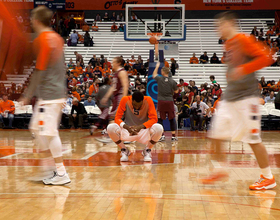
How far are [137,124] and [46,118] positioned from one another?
6.92 ft

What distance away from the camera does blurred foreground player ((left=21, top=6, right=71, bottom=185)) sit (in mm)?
4172

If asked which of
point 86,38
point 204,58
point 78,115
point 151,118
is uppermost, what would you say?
point 86,38

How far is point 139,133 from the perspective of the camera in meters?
5.89

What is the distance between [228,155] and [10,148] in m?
4.62

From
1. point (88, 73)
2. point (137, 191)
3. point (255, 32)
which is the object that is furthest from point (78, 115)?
point (255, 32)

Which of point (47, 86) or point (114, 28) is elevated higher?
point (114, 28)

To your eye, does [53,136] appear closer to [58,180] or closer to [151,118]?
[58,180]

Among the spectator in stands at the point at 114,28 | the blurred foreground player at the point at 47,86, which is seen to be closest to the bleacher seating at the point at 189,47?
the spectator in stands at the point at 114,28

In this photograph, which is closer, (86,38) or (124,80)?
(124,80)

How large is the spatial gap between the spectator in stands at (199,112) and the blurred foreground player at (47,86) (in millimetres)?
9439

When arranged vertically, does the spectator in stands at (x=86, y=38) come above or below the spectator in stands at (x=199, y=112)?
above

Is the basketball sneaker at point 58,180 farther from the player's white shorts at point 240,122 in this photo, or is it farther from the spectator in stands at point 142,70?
the spectator in stands at point 142,70

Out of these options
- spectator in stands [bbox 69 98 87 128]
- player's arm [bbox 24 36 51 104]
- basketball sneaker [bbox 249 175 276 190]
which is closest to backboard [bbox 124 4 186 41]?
spectator in stands [bbox 69 98 87 128]

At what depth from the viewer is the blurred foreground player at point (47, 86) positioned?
4.17 metres
